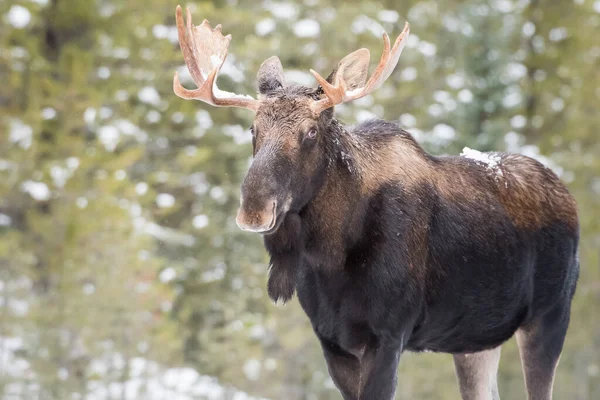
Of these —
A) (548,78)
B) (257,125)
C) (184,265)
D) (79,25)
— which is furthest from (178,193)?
(257,125)

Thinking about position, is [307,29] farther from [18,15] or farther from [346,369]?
[346,369]

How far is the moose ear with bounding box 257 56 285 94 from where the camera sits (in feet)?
17.9

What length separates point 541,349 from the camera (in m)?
6.01

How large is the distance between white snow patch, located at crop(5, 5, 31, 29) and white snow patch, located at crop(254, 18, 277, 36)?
4468mm

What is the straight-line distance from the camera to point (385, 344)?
16.7ft

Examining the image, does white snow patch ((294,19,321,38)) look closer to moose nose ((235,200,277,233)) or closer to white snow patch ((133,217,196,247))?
white snow patch ((133,217,196,247))

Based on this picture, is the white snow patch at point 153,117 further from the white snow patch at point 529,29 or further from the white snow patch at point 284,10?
the white snow patch at point 529,29

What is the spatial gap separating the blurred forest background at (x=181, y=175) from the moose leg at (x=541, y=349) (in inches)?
348

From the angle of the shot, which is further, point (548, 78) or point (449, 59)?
point (548, 78)

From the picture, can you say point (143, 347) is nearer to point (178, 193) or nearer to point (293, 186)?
point (178, 193)

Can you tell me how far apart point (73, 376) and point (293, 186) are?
11978 millimetres

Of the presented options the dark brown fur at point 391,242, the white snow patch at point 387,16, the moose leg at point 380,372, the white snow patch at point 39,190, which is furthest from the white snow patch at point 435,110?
the moose leg at point 380,372

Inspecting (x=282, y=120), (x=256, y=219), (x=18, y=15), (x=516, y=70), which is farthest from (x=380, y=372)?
(x=516, y=70)

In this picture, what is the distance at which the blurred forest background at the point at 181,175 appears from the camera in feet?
53.8
